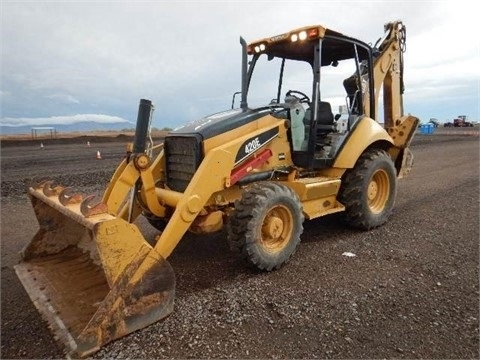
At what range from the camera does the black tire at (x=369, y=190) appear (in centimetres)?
525

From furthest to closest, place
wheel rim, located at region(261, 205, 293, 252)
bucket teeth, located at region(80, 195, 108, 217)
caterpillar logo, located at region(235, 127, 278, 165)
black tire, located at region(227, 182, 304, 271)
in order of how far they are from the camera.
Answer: caterpillar logo, located at region(235, 127, 278, 165) < wheel rim, located at region(261, 205, 293, 252) < black tire, located at region(227, 182, 304, 271) < bucket teeth, located at region(80, 195, 108, 217)

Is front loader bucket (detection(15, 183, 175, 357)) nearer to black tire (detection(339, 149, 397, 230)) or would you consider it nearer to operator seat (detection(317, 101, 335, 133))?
black tire (detection(339, 149, 397, 230))

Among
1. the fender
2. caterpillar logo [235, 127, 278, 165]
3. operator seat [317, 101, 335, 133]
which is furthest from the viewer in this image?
operator seat [317, 101, 335, 133]

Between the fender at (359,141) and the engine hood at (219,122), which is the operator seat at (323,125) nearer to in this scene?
the fender at (359,141)

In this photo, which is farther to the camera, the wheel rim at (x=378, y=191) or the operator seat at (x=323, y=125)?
the wheel rim at (x=378, y=191)

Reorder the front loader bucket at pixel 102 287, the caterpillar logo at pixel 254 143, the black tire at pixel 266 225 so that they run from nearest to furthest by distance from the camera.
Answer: the front loader bucket at pixel 102 287 → the black tire at pixel 266 225 → the caterpillar logo at pixel 254 143

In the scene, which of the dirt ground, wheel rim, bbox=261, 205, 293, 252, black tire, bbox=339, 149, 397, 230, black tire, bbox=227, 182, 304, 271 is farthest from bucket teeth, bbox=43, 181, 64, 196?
black tire, bbox=339, 149, 397, 230

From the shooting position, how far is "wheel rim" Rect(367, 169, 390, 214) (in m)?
5.70

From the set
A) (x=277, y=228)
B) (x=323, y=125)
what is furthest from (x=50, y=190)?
(x=323, y=125)

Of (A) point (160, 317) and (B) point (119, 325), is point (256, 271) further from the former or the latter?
(B) point (119, 325)

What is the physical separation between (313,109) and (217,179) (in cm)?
174

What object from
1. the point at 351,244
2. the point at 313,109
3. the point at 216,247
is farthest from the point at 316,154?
the point at 216,247

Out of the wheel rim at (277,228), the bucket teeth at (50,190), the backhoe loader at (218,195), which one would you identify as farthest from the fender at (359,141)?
the bucket teeth at (50,190)

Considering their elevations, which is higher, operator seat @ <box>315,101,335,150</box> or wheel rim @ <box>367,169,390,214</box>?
operator seat @ <box>315,101,335,150</box>
